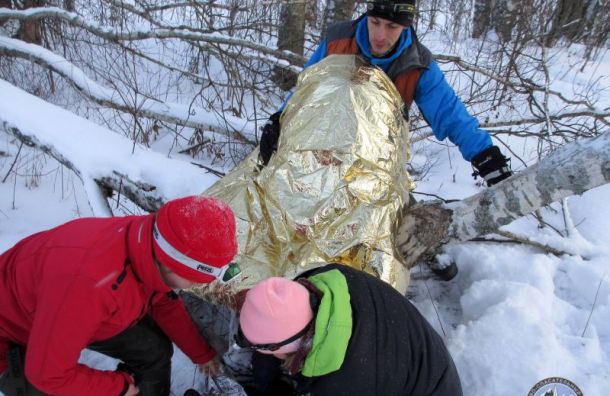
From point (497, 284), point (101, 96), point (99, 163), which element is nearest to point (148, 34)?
point (101, 96)

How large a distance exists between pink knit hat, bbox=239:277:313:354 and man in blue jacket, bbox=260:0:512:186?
985 millimetres

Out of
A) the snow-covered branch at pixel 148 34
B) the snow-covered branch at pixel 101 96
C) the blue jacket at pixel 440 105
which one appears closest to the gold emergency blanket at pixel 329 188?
the blue jacket at pixel 440 105

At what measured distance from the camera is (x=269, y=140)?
2002 millimetres

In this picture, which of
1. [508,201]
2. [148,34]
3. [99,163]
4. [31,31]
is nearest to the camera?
[508,201]

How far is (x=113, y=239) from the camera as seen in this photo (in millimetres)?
1254

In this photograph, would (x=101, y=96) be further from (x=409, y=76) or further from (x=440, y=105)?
(x=440, y=105)

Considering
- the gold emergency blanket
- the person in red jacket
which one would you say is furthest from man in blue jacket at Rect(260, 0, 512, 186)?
the person in red jacket

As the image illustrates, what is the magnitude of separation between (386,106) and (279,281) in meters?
1.10

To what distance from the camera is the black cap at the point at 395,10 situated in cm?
185

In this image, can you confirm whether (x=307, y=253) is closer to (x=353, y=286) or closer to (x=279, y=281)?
(x=353, y=286)

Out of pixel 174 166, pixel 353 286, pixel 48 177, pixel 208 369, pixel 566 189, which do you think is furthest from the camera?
pixel 48 177

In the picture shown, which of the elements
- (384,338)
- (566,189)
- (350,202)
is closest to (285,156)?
(350,202)

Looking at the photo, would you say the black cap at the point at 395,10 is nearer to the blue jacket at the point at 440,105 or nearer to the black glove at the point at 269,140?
the blue jacket at the point at 440,105

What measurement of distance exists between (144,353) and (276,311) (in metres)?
0.84
